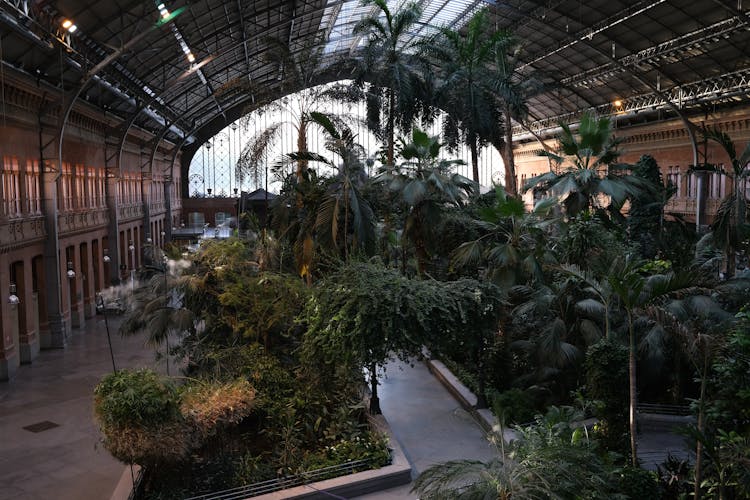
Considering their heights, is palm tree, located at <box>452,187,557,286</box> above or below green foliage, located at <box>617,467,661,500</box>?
above

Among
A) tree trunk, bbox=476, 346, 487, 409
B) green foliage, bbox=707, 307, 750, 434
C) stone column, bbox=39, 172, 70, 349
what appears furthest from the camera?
stone column, bbox=39, 172, 70, 349

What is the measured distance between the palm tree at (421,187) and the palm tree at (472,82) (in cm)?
949

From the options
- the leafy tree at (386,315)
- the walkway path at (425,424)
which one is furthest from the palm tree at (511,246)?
the walkway path at (425,424)

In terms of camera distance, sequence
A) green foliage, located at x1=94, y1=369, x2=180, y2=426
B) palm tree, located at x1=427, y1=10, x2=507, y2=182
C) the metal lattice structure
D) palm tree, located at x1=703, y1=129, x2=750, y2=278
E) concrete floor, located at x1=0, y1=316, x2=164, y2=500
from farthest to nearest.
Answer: palm tree, located at x1=427, y1=10, x2=507, y2=182, the metal lattice structure, palm tree, located at x1=703, y1=129, x2=750, y2=278, concrete floor, located at x1=0, y1=316, x2=164, y2=500, green foliage, located at x1=94, y1=369, x2=180, y2=426

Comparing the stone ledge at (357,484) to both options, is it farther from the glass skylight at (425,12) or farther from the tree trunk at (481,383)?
the glass skylight at (425,12)

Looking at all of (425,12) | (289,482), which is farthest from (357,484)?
(425,12)

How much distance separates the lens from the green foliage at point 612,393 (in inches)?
419

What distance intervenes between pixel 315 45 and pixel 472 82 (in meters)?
6.61

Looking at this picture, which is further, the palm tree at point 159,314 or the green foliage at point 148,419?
the palm tree at point 159,314

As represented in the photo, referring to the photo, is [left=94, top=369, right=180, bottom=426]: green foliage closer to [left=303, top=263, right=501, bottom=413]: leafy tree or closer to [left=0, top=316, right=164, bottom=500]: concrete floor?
[left=0, top=316, right=164, bottom=500]: concrete floor

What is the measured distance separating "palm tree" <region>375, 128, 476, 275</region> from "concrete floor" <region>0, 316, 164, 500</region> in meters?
7.80

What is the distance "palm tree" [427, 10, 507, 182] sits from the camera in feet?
86.3

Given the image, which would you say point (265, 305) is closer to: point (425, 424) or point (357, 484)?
point (425, 424)

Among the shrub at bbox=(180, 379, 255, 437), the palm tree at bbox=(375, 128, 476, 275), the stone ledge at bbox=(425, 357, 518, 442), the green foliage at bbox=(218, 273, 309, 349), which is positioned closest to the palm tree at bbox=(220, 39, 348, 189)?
the palm tree at bbox=(375, 128, 476, 275)
